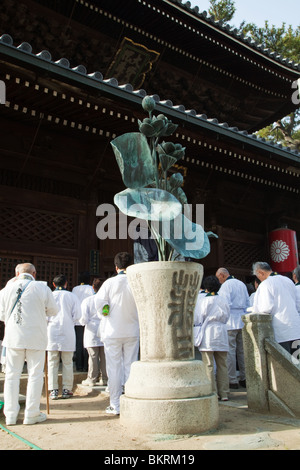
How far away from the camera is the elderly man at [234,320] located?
6.48 m

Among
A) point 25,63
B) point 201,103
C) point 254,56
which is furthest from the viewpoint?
point 201,103

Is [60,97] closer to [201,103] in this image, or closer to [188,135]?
[188,135]

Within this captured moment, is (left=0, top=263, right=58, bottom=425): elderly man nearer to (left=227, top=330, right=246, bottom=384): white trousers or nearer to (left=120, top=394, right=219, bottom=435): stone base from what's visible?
(left=120, top=394, right=219, bottom=435): stone base

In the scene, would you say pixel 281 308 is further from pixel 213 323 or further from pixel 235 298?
pixel 235 298

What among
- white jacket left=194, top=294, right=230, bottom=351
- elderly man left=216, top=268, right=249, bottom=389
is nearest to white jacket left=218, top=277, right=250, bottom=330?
elderly man left=216, top=268, right=249, bottom=389

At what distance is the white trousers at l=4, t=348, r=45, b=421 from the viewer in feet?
14.0

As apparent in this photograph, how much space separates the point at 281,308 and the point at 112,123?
4.14 metres

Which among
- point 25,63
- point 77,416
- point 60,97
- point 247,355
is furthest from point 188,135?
point 77,416

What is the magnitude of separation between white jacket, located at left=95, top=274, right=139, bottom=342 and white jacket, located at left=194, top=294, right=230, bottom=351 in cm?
124

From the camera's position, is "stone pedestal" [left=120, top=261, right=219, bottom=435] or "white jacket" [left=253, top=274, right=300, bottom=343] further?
"white jacket" [left=253, top=274, right=300, bottom=343]

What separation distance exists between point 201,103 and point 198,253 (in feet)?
24.5

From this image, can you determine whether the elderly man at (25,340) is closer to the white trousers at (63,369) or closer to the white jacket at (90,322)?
the white trousers at (63,369)

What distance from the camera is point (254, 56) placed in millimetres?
10086

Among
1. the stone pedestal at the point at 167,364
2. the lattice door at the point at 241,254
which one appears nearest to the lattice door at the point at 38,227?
the stone pedestal at the point at 167,364
